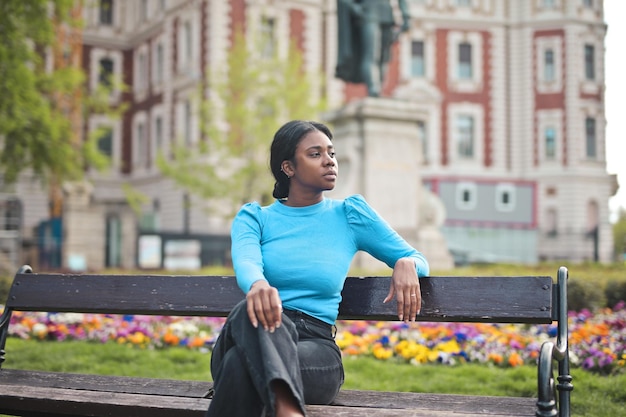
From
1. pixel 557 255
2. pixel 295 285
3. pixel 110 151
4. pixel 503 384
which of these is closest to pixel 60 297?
pixel 295 285

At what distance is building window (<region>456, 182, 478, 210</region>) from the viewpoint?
1489 inches

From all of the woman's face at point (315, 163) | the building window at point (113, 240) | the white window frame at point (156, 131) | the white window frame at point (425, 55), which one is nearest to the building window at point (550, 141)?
the white window frame at point (425, 55)

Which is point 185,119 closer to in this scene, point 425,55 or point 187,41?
point 187,41

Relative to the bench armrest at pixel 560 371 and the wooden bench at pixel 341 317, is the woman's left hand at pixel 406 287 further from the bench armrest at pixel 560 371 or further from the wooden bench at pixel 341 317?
the bench armrest at pixel 560 371

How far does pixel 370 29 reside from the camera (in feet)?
42.1

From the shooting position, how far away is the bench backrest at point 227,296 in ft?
12.2

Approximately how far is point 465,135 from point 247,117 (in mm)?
16582

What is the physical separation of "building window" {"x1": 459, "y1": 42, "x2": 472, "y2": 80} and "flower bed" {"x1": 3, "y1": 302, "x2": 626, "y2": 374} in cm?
3314

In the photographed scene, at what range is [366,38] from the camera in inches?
508

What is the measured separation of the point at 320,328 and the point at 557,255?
36.6 metres

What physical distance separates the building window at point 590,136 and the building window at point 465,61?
6189 mm

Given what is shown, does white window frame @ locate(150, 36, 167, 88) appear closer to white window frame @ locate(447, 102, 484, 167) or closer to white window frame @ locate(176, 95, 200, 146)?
white window frame @ locate(176, 95, 200, 146)

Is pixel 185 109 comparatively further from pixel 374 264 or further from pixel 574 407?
pixel 574 407

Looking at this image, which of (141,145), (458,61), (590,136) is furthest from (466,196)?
(141,145)
